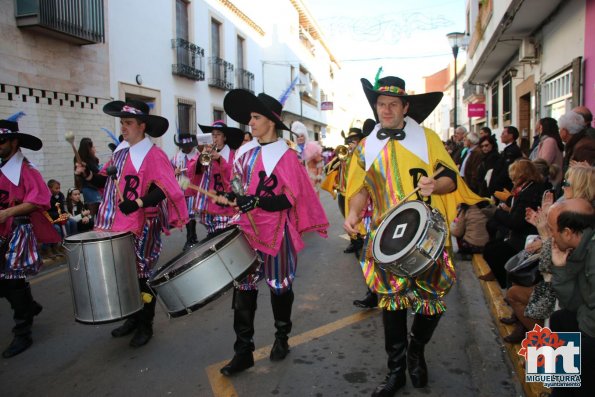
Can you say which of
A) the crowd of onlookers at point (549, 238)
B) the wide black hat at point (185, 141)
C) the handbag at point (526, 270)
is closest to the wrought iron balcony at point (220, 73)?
the wide black hat at point (185, 141)

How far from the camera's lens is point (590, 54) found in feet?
24.0

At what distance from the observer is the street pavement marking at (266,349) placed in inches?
132

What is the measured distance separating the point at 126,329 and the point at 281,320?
156 cm

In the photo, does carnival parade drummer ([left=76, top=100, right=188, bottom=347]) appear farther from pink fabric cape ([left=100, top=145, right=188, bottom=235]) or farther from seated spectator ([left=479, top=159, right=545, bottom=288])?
seated spectator ([left=479, top=159, right=545, bottom=288])

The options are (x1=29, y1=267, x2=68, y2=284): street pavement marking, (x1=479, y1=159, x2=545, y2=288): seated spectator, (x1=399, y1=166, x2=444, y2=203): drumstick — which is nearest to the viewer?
(x1=399, y1=166, x2=444, y2=203): drumstick

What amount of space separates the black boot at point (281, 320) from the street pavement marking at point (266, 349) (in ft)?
0.43

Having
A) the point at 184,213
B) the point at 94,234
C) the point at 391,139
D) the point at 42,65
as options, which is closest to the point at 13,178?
the point at 94,234

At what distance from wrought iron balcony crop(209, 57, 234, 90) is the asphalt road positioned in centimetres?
1364

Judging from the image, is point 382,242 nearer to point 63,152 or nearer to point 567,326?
point 567,326

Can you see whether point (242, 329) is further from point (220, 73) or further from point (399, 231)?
point (220, 73)

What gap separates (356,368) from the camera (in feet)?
12.0

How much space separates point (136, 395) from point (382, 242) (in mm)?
1922

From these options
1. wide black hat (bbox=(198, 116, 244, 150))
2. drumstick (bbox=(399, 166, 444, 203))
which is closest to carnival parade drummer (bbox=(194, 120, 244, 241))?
wide black hat (bbox=(198, 116, 244, 150))

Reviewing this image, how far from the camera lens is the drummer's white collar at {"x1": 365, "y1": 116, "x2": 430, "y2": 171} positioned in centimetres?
319
